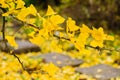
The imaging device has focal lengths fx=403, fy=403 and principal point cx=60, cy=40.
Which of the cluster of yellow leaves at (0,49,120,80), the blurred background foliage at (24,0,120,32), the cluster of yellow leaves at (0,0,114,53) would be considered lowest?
the cluster of yellow leaves at (0,0,114,53)

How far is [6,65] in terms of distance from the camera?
6188mm

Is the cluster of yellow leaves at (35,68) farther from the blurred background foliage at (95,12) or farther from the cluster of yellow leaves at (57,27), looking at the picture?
the cluster of yellow leaves at (57,27)

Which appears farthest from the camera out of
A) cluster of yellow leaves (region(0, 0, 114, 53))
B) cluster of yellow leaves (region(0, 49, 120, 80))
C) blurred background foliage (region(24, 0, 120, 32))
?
blurred background foliage (region(24, 0, 120, 32))

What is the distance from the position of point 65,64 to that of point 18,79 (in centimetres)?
136

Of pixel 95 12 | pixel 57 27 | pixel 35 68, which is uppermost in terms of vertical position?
pixel 95 12

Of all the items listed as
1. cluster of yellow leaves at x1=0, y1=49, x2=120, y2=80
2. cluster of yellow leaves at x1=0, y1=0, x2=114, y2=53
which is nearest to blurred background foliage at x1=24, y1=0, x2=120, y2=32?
cluster of yellow leaves at x1=0, y1=49, x2=120, y2=80

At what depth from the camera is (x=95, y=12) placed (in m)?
9.40

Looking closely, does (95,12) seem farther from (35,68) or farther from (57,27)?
(57,27)

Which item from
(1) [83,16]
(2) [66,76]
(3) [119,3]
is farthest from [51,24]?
(1) [83,16]

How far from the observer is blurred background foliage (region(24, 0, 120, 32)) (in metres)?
9.02

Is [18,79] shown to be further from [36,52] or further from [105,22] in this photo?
[105,22]

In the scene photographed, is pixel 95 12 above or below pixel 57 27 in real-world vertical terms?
above

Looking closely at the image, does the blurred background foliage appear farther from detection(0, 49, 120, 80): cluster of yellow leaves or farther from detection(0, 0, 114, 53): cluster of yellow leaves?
detection(0, 0, 114, 53): cluster of yellow leaves

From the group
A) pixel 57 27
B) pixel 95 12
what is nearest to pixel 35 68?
pixel 95 12
